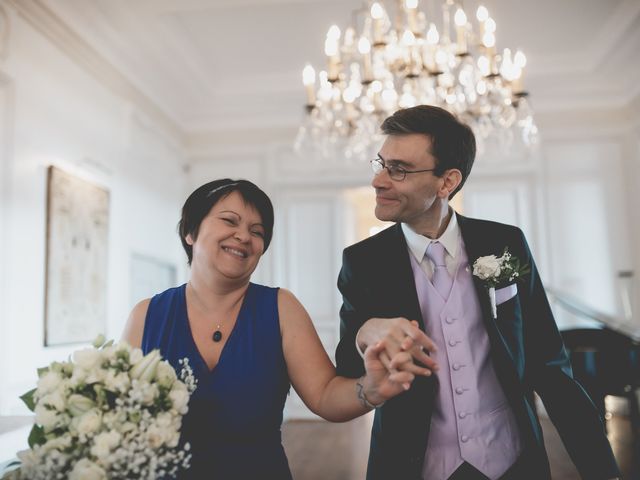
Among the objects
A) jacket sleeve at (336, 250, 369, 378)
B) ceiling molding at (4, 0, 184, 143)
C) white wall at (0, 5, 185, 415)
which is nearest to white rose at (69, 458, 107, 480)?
jacket sleeve at (336, 250, 369, 378)

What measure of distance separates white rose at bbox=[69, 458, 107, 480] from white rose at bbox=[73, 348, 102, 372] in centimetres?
18

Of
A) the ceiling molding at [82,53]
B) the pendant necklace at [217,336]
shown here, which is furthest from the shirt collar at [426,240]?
the ceiling molding at [82,53]

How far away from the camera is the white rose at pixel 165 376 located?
4.00 feet

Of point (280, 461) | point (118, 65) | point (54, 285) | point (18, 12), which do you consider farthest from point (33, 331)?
point (280, 461)

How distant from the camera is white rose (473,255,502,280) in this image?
5.40 feet

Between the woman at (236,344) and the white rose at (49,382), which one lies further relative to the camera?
the woman at (236,344)

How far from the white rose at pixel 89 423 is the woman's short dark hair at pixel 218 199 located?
73 centimetres

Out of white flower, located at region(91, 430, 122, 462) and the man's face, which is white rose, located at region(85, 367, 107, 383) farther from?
the man's face

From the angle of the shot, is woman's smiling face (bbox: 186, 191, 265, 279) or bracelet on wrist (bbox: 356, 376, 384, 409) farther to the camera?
woman's smiling face (bbox: 186, 191, 265, 279)

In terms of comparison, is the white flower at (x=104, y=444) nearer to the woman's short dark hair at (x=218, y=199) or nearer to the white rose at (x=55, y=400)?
the white rose at (x=55, y=400)

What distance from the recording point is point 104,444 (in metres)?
1.11

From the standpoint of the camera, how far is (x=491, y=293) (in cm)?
166

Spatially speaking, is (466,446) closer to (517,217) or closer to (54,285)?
(54,285)

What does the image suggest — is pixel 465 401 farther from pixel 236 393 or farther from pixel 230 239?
pixel 230 239
